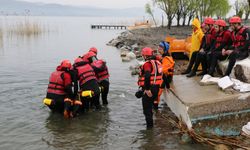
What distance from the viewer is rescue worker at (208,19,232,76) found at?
31.3ft

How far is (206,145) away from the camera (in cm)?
712

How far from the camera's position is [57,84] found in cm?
880

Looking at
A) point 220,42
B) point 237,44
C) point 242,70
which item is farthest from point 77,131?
point 237,44

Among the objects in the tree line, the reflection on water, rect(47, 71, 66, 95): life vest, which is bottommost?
the reflection on water

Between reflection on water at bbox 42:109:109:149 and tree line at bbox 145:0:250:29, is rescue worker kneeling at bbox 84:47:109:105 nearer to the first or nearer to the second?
reflection on water at bbox 42:109:109:149

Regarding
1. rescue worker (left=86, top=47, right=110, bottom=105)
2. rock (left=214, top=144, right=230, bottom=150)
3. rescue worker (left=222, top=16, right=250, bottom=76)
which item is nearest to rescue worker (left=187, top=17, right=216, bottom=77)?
rescue worker (left=222, top=16, right=250, bottom=76)

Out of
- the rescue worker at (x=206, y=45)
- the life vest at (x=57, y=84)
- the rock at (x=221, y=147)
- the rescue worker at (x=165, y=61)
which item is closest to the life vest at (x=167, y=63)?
the rescue worker at (x=165, y=61)

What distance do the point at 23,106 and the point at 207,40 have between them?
6.46 meters

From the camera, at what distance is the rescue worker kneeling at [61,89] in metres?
8.71

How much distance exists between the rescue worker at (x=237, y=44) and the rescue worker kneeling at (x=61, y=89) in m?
4.39

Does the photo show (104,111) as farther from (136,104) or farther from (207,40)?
(207,40)

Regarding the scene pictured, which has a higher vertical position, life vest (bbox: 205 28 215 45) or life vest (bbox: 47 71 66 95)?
life vest (bbox: 205 28 215 45)

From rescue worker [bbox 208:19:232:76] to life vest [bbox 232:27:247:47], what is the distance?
0.22m

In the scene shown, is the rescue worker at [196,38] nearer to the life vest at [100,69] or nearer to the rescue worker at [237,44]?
the rescue worker at [237,44]
